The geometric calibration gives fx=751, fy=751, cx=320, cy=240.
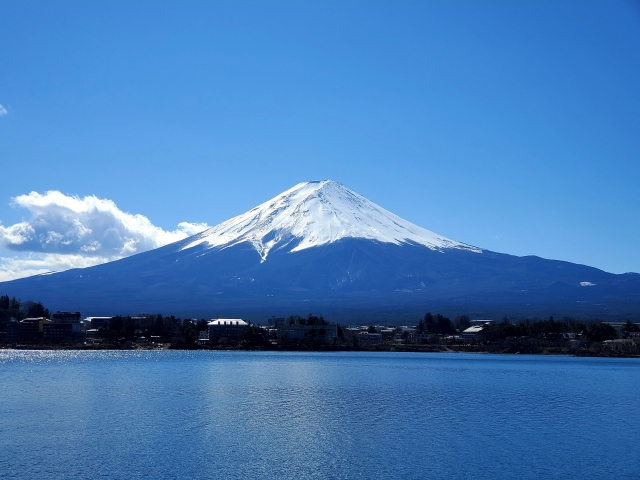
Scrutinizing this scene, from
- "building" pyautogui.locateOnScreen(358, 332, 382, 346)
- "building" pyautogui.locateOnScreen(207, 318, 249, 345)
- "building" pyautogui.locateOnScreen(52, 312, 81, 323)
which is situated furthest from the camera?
"building" pyautogui.locateOnScreen(358, 332, 382, 346)

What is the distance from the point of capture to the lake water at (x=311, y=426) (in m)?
19.4

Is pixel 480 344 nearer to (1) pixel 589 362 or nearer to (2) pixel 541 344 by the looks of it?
(2) pixel 541 344

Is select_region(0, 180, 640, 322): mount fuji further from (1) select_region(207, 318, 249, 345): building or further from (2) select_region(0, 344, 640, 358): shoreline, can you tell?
(2) select_region(0, 344, 640, 358): shoreline

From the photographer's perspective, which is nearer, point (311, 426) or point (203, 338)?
point (311, 426)

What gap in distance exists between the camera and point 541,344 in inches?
2980

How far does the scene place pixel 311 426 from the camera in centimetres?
2488

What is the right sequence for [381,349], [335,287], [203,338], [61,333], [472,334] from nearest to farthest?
[61,333], [381,349], [203,338], [472,334], [335,287]

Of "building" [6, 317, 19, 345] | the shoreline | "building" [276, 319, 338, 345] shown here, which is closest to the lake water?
the shoreline

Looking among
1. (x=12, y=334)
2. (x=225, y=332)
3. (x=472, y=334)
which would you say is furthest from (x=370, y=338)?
(x=12, y=334)

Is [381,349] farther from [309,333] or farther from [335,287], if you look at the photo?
[335,287]

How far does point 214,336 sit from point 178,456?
200 ft

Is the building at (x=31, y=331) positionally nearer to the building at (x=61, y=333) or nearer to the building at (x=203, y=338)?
the building at (x=61, y=333)

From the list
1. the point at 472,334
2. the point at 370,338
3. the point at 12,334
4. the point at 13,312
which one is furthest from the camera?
the point at 13,312

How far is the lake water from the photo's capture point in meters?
19.4
